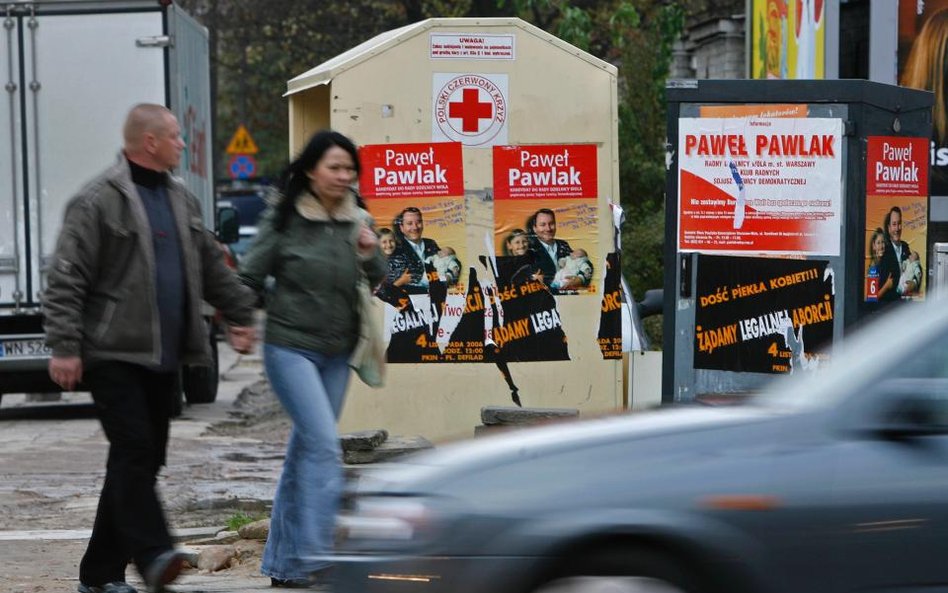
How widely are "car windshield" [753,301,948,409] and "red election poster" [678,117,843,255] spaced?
3959mm

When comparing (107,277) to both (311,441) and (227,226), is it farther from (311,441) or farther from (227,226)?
(227,226)

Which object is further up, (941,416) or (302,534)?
(941,416)

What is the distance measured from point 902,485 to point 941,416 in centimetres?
21

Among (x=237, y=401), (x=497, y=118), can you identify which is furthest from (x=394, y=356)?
(x=237, y=401)

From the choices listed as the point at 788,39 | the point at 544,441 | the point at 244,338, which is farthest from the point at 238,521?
the point at 788,39

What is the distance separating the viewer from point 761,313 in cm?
877

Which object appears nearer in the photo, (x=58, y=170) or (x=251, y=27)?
(x=58, y=170)

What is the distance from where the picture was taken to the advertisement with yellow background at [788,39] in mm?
13289

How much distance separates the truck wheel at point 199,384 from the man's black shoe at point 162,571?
9.63m

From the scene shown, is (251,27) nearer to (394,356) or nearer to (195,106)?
(195,106)

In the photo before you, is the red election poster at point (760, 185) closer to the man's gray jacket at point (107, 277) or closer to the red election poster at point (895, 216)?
the red election poster at point (895, 216)

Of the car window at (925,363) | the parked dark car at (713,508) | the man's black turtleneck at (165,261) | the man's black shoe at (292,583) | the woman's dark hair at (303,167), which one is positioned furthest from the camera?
the man's black shoe at (292,583)

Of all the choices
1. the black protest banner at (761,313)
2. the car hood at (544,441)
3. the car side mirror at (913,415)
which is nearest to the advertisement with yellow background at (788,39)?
the black protest banner at (761,313)

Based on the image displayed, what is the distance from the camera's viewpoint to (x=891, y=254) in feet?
29.2
